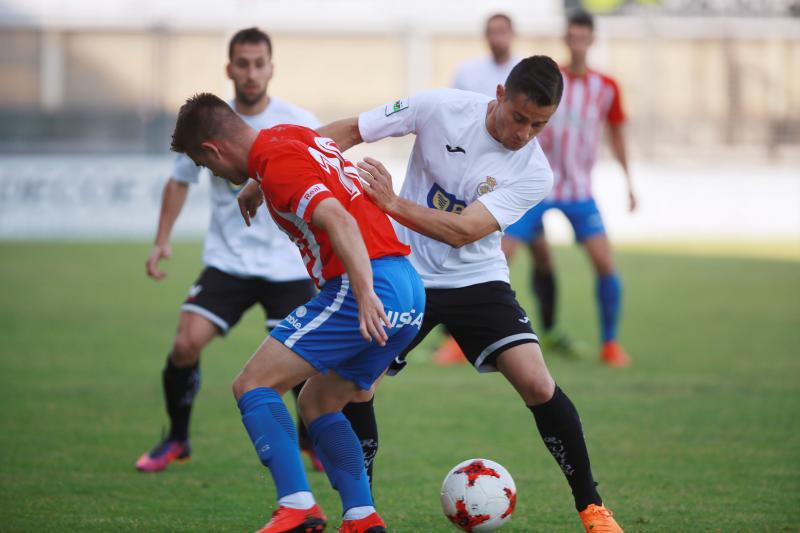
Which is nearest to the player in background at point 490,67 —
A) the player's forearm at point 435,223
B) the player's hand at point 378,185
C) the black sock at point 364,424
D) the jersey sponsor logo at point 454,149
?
the jersey sponsor logo at point 454,149

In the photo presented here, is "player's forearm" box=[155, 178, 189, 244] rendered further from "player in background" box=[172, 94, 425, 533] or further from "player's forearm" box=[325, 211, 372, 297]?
"player's forearm" box=[325, 211, 372, 297]

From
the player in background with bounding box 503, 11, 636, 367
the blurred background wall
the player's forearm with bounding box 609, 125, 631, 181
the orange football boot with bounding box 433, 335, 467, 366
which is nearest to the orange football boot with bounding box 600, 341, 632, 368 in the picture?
the player in background with bounding box 503, 11, 636, 367

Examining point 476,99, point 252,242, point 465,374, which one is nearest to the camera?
point 476,99

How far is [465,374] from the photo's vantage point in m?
9.01

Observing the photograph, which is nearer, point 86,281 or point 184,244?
point 86,281

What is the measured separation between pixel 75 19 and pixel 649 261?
56.7 feet

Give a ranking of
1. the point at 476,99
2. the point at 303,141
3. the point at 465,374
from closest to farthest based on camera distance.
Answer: the point at 303,141 < the point at 476,99 < the point at 465,374

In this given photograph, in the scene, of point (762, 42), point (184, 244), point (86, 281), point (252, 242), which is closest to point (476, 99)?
point (252, 242)

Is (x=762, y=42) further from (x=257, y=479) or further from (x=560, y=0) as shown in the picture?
(x=257, y=479)

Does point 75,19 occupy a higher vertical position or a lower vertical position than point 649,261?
higher

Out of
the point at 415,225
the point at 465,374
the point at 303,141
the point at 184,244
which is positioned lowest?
the point at 184,244

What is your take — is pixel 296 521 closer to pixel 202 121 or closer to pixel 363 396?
pixel 363 396

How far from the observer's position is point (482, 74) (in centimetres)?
930

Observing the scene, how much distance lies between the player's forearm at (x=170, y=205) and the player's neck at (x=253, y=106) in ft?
1.64
